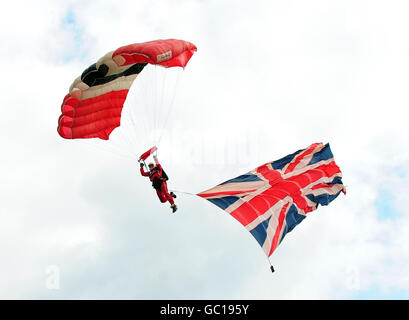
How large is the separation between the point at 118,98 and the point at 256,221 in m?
5.59

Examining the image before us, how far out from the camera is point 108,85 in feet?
62.9

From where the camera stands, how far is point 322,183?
2009 cm

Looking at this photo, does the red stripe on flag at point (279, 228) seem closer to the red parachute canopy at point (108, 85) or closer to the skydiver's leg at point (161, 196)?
the skydiver's leg at point (161, 196)

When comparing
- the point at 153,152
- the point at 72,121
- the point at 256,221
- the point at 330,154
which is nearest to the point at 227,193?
the point at 256,221

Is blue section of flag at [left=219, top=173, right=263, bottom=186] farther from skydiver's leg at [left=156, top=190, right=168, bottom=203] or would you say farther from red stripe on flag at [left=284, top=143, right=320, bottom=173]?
skydiver's leg at [left=156, top=190, right=168, bottom=203]

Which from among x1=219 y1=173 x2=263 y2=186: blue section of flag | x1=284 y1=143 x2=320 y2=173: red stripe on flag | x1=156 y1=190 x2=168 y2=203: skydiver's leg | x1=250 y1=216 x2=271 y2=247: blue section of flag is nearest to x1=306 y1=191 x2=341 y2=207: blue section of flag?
x1=284 y1=143 x2=320 y2=173: red stripe on flag

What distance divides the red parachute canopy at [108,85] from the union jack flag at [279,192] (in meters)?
3.82

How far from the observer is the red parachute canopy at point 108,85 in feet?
58.0

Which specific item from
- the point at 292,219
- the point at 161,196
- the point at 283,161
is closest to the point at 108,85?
the point at 161,196

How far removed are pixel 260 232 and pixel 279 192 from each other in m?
1.88

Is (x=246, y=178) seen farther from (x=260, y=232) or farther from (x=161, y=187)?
(x=161, y=187)

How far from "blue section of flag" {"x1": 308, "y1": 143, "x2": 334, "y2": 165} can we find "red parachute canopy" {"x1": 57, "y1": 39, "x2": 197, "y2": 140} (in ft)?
17.0

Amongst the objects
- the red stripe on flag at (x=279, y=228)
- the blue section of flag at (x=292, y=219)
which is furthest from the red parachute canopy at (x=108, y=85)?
the blue section of flag at (x=292, y=219)

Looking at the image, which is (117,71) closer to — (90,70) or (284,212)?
(90,70)
